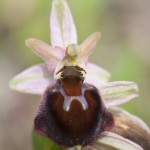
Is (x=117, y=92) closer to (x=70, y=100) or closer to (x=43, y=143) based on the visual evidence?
(x=70, y=100)

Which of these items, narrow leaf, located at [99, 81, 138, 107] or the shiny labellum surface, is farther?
narrow leaf, located at [99, 81, 138, 107]

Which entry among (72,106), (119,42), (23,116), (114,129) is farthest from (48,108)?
(119,42)

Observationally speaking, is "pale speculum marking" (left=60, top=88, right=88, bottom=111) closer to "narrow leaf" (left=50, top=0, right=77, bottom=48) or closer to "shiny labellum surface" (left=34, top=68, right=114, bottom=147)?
"shiny labellum surface" (left=34, top=68, right=114, bottom=147)

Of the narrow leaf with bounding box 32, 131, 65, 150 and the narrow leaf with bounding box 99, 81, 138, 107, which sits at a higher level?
the narrow leaf with bounding box 99, 81, 138, 107

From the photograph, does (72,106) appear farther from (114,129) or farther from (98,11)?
(98,11)

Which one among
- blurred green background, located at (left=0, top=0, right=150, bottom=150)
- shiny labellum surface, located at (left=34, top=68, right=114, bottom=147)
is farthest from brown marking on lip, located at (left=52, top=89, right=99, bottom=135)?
blurred green background, located at (left=0, top=0, right=150, bottom=150)

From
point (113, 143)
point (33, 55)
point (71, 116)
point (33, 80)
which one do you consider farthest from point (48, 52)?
point (33, 55)

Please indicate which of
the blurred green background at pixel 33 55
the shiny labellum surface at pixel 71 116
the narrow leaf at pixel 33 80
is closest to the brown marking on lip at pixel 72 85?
the shiny labellum surface at pixel 71 116
